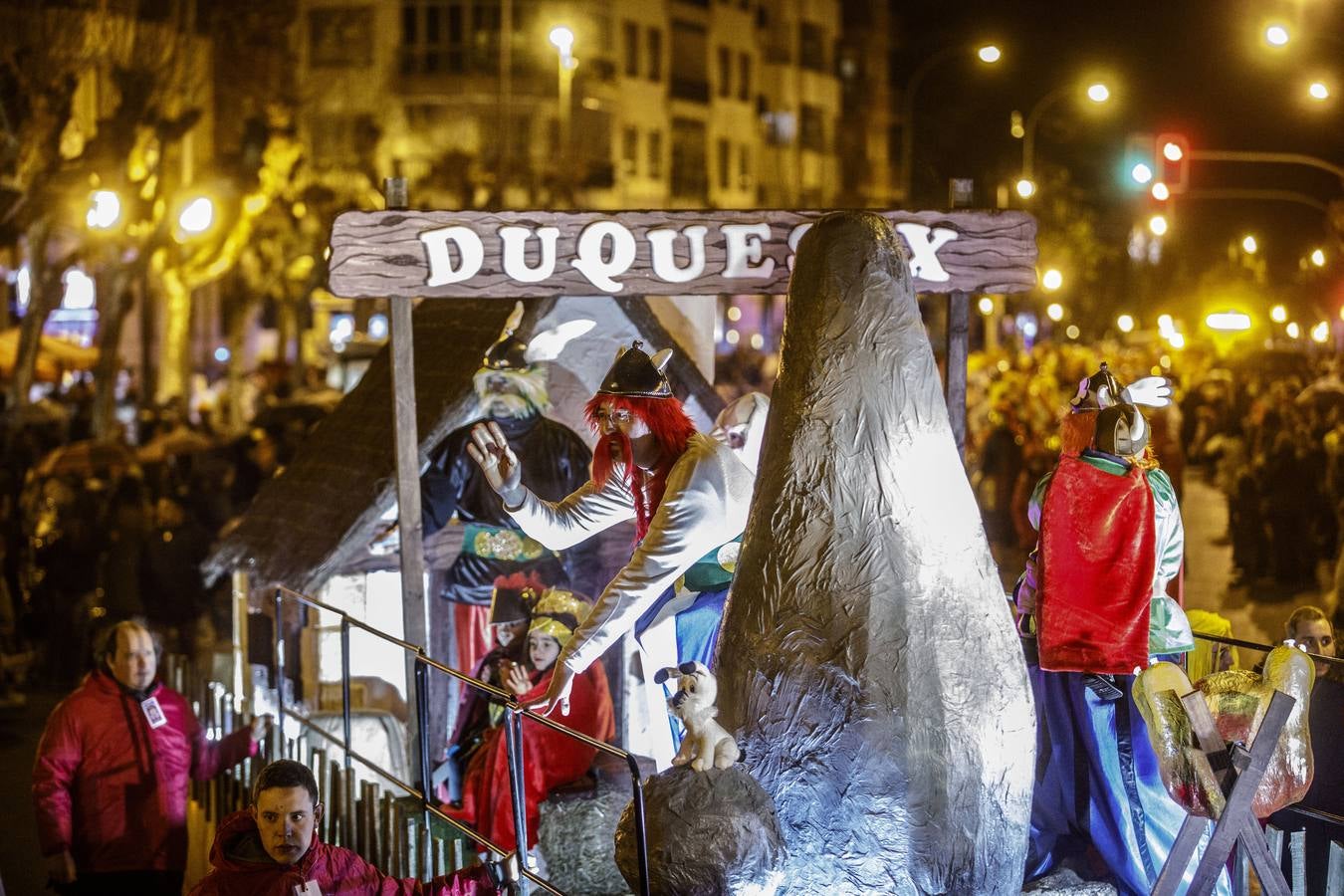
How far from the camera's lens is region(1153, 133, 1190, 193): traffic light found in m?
23.2

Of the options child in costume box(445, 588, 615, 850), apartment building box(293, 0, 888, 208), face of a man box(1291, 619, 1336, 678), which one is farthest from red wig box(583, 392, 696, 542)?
apartment building box(293, 0, 888, 208)

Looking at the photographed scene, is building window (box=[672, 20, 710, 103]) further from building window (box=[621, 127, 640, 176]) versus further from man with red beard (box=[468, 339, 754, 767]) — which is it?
man with red beard (box=[468, 339, 754, 767])

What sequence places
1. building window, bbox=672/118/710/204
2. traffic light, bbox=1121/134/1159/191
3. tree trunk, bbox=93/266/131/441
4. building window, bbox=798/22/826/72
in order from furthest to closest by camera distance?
building window, bbox=798/22/826/72 < building window, bbox=672/118/710/204 < tree trunk, bbox=93/266/131/441 < traffic light, bbox=1121/134/1159/191

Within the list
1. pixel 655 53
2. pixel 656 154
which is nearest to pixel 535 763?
pixel 656 154

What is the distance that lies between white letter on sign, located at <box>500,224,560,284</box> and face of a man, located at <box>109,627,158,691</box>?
213 cm

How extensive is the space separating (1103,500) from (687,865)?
7.00 ft

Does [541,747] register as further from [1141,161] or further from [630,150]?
[630,150]

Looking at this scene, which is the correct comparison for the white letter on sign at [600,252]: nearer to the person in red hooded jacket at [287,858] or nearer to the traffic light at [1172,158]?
the person in red hooded jacket at [287,858]

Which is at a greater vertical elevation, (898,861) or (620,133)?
(620,133)

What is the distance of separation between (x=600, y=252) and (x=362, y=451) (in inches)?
101

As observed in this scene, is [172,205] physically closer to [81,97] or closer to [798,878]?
[81,97]

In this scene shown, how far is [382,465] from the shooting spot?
9.25 meters

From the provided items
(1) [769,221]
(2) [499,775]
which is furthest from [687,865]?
(1) [769,221]

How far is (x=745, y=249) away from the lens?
301 inches
